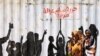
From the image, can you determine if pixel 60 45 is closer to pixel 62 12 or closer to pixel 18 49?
pixel 62 12

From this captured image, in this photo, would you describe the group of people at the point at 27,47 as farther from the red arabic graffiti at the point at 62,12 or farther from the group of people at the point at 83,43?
the group of people at the point at 83,43

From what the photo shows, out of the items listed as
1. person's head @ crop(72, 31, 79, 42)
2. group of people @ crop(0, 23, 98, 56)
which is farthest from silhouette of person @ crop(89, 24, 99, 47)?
person's head @ crop(72, 31, 79, 42)

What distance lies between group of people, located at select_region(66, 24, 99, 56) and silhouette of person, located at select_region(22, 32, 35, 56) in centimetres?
53

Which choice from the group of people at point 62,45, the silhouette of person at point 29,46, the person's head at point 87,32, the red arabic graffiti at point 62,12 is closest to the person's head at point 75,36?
the group of people at point 62,45

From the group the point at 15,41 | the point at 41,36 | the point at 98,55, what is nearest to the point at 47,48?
the point at 41,36

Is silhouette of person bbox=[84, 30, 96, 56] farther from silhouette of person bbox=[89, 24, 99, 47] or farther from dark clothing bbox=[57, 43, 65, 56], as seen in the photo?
dark clothing bbox=[57, 43, 65, 56]

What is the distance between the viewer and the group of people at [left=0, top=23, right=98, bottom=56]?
4.40m

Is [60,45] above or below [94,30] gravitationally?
below

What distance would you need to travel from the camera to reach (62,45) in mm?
4449

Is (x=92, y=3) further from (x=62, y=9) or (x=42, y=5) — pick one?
(x=42, y=5)

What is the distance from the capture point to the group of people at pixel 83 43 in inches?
175

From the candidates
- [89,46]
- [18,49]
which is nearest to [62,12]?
[89,46]

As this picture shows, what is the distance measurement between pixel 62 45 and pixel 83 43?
325 mm

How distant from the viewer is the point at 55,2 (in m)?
4.38
